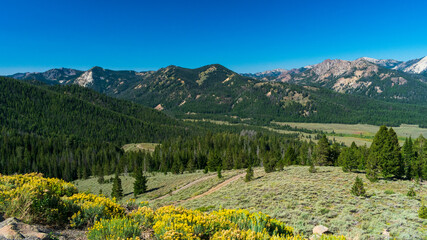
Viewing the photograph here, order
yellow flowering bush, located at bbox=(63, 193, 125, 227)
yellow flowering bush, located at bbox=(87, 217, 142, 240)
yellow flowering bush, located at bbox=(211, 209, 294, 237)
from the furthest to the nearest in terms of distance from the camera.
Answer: yellow flowering bush, located at bbox=(63, 193, 125, 227), yellow flowering bush, located at bbox=(211, 209, 294, 237), yellow flowering bush, located at bbox=(87, 217, 142, 240)

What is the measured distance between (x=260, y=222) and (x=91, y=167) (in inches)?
5613

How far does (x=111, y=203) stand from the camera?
9.98 metres

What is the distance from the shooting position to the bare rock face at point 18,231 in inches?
240

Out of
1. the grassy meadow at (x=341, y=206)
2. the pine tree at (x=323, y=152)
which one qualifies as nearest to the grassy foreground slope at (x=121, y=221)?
the grassy meadow at (x=341, y=206)

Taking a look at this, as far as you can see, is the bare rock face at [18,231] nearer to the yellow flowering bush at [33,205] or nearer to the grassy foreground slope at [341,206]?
the yellow flowering bush at [33,205]

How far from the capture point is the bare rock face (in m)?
6.10

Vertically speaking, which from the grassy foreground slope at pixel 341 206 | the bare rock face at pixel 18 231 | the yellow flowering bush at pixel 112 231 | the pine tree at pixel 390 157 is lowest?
the grassy foreground slope at pixel 341 206

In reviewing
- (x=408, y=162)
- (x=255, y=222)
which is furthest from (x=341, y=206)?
(x=408, y=162)

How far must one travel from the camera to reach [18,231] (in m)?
6.38

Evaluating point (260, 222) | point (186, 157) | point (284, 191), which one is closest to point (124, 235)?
point (260, 222)

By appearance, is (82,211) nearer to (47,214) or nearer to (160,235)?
(47,214)

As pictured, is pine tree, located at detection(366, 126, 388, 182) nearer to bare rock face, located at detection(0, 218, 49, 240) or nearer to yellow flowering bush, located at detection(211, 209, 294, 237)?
yellow flowering bush, located at detection(211, 209, 294, 237)

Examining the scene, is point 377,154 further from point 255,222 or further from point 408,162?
point 255,222

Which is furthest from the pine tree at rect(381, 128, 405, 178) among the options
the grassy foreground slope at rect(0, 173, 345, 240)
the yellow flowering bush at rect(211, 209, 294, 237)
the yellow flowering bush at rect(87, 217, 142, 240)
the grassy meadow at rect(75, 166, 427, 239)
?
the yellow flowering bush at rect(87, 217, 142, 240)
